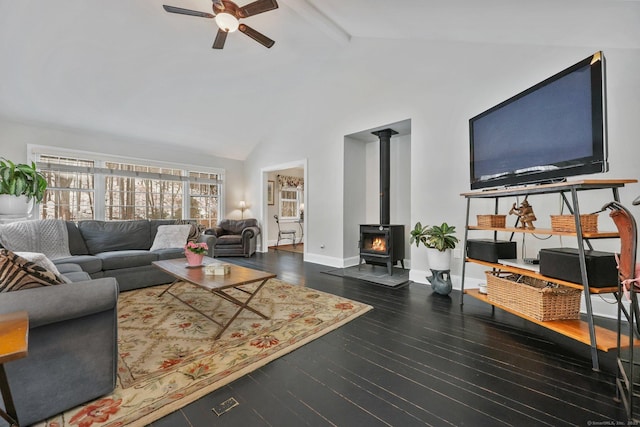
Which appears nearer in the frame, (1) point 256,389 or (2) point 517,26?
(1) point 256,389

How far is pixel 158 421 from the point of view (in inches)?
49.8

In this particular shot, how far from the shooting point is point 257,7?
257cm

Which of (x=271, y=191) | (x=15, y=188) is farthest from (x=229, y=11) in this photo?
(x=271, y=191)

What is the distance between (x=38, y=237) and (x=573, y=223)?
5170 millimetres

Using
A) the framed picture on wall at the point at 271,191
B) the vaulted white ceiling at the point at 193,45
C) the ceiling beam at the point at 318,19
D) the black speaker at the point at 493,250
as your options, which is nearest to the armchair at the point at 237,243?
the framed picture on wall at the point at 271,191

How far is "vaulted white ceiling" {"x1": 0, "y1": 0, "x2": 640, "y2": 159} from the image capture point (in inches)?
91.2

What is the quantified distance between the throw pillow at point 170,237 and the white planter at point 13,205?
1.45 metres

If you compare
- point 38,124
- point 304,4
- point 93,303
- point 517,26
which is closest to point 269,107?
point 304,4

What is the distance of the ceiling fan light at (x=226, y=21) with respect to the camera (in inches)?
105

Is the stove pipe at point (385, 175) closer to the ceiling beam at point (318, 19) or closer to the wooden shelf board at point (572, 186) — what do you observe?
the ceiling beam at point (318, 19)

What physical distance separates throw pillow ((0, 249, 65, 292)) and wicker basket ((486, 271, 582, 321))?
311 centimetres

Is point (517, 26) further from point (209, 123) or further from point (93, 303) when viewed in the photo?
point (209, 123)

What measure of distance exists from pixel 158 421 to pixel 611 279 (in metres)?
2.73

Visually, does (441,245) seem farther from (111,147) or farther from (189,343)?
(111,147)
